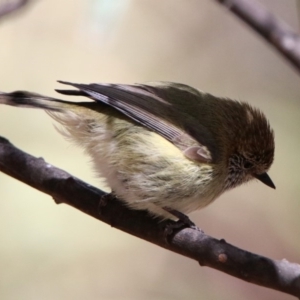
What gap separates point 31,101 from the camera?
5.80ft

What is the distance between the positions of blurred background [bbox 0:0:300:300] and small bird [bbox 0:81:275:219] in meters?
1.02

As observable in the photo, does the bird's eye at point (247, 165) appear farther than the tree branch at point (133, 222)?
Yes

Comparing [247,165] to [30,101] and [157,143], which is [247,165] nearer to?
[157,143]

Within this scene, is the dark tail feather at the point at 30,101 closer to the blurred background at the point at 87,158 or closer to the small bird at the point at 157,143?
the small bird at the point at 157,143

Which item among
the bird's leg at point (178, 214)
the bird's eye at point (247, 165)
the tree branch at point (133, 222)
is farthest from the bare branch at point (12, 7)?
the bird's eye at point (247, 165)

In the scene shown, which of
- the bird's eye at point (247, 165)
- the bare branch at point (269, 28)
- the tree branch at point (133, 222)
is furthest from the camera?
the bird's eye at point (247, 165)

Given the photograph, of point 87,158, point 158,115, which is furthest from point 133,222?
point 87,158

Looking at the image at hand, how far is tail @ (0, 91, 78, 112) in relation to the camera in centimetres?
173

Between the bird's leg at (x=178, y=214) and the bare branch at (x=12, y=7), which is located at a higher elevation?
the bare branch at (x=12, y=7)

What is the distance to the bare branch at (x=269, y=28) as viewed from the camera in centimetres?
171

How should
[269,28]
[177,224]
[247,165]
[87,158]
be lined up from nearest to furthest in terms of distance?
[177,224], [269,28], [247,165], [87,158]

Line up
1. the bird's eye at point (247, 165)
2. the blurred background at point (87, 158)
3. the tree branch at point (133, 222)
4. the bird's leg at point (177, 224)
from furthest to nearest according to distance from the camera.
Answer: the blurred background at point (87, 158) < the bird's eye at point (247, 165) < the bird's leg at point (177, 224) < the tree branch at point (133, 222)

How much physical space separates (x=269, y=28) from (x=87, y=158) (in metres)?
1.52

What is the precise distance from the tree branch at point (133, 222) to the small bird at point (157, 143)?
0.08 meters
